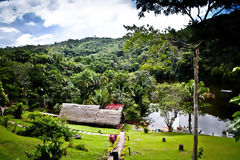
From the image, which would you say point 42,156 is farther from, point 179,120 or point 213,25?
point 179,120

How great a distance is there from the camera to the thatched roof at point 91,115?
49.7 ft

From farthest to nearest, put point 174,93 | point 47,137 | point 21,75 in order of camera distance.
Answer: point 21,75
point 174,93
point 47,137

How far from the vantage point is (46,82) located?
70.9 feet

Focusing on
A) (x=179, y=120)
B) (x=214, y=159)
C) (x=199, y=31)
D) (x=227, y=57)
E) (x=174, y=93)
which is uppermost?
(x=199, y=31)

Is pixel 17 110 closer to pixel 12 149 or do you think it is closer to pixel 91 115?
pixel 91 115

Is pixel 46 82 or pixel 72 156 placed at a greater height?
pixel 46 82

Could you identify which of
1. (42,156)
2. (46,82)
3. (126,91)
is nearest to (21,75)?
(46,82)

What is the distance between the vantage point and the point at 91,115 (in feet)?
52.7

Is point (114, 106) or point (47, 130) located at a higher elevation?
point (47, 130)

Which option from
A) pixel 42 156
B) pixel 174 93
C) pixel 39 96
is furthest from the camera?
pixel 39 96

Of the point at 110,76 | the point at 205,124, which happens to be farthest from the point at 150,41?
the point at 110,76

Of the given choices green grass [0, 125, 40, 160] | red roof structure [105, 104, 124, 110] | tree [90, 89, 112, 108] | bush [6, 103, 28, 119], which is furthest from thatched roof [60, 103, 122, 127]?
green grass [0, 125, 40, 160]

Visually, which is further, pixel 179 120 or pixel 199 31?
pixel 179 120

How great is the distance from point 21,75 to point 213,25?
22.0 meters
